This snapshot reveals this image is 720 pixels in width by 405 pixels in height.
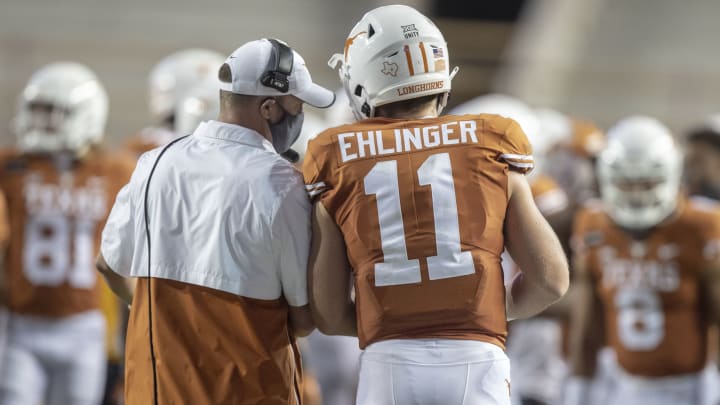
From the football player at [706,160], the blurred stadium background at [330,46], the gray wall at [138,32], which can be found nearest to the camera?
the football player at [706,160]

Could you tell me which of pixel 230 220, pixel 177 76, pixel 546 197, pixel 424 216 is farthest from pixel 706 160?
pixel 230 220

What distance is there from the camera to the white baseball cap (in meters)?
3.34

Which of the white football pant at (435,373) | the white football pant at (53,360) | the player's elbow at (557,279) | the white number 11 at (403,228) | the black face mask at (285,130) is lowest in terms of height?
the white football pant at (53,360)

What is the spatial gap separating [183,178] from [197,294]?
0.31m

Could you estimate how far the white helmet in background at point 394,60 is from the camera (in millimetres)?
3293

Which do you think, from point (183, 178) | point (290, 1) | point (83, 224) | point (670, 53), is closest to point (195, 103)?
point (83, 224)

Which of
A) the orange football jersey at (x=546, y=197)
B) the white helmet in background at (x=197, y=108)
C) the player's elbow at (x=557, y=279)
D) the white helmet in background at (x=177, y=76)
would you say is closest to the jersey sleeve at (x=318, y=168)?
the player's elbow at (x=557, y=279)

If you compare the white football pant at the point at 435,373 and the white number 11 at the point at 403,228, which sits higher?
the white number 11 at the point at 403,228

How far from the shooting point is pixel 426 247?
10.2 ft

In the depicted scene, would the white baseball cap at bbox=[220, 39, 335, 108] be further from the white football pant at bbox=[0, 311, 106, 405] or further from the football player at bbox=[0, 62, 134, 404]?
the white football pant at bbox=[0, 311, 106, 405]

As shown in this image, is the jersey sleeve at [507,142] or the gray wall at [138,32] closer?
the jersey sleeve at [507,142]

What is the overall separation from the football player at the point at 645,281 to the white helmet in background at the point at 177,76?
218cm

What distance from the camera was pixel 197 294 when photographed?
323 centimetres

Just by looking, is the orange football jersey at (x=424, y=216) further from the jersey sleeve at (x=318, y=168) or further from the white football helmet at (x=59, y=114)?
the white football helmet at (x=59, y=114)
